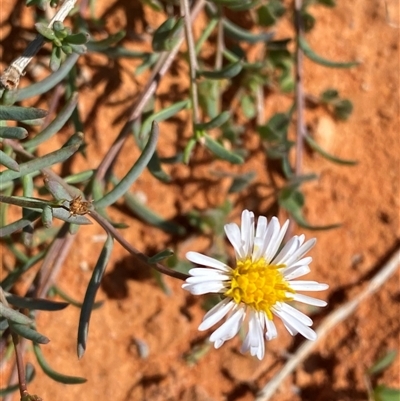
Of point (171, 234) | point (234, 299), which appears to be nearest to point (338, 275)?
point (171, 234)

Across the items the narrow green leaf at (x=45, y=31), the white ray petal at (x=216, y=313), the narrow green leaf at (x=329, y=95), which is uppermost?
the narrow green leaf at (x=45, y=31)

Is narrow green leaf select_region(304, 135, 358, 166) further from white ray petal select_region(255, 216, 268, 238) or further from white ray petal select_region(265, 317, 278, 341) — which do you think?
white ray petal select_region(265, 317, 278, 341)

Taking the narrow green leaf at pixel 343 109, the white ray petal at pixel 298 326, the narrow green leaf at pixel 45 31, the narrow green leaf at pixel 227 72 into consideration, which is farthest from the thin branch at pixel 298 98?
the narrow green leaf at pixel 45 31

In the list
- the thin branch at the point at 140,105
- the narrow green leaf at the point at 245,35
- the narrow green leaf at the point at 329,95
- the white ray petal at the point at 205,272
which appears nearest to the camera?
the white ray petal at the point at 205,272

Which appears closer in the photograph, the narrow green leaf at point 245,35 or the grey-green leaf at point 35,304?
the grey-green leaf at point 35,304

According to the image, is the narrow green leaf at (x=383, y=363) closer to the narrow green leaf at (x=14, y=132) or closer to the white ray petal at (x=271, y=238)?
the white ray petal at (x=271, y=238)

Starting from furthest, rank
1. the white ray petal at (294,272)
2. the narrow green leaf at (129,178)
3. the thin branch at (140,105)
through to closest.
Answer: the thin branch at (140,105) → the narrow green leaf at (129,178) → the white ray petal at (294,272)

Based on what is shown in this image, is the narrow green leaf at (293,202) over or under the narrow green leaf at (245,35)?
under

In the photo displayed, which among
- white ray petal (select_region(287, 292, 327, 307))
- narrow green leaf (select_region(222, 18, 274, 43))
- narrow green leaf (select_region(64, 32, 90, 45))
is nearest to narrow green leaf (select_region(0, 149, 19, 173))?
narrow green leaf (select_region(64, 32, 90, 45))
